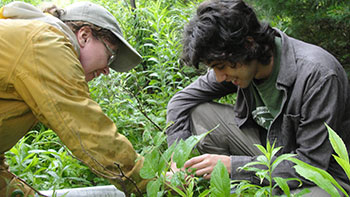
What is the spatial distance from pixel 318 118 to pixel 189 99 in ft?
3.18

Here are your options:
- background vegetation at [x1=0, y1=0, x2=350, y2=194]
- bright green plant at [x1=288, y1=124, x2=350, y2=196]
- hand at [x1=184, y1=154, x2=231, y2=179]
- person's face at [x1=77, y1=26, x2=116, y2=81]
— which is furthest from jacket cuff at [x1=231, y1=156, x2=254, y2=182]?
bright green plant at [x1=288, y1=124, x2=350, y2=196]

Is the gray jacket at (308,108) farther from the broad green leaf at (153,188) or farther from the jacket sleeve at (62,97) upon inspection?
the broad green leaf at (153,188)

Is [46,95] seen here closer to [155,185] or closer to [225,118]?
[155,185]

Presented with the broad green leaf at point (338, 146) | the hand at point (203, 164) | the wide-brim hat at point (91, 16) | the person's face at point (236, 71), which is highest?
the broad green leaf at point (338, 146)

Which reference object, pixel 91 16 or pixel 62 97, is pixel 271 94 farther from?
pixel 62 97

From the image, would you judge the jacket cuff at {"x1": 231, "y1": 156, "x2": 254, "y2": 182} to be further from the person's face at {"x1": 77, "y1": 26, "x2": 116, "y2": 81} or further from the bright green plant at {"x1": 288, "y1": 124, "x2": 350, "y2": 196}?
the bright green plant at {"x1": 288, "y1": 124, "x2": 350, "y2": 196}

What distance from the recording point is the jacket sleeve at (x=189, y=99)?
2.65 m

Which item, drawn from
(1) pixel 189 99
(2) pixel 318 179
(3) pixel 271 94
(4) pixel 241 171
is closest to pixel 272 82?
(3) pixel 271 94

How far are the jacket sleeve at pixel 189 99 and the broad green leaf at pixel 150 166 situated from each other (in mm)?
1355

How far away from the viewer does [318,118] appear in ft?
6.48

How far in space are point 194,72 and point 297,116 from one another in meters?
2.04

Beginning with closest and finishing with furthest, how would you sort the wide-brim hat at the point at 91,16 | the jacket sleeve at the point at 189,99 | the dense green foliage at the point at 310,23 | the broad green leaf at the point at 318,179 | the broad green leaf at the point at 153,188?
the broad green leaf at the point at 318,179 < the broad green leaf at the point at 153,188 < the wide-brim hat at the point at 91,16 < the jacket sleeve at the point at 189,99 < the dense green foliage at the point at 310,23

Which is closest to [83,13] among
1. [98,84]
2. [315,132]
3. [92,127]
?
[92,127]

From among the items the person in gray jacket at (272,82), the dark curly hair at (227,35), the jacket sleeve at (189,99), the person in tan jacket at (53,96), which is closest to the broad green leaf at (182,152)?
the person in tan jacket at (53,96)
